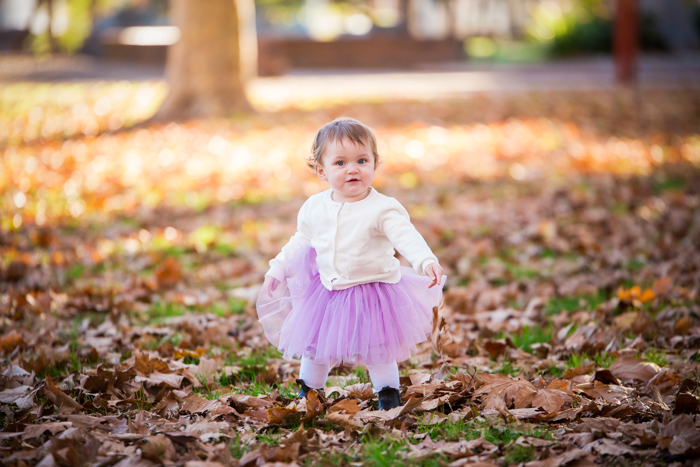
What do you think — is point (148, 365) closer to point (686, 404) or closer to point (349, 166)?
point (349, 166)

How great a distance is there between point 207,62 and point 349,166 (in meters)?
11.1

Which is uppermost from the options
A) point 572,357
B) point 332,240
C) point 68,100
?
point 68,100

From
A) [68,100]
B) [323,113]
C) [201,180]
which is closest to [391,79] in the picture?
[323,113]

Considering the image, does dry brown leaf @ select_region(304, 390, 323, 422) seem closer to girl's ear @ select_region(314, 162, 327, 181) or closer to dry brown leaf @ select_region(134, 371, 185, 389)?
dry brown leaf @ select_region(134, 371, 185, 389)

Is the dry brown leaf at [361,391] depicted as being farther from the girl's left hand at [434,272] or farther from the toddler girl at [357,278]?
the girl's left hand at [434,272]

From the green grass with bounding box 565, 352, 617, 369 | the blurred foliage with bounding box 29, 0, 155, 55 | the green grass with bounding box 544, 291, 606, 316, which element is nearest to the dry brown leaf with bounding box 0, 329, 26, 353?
the green grass with bounding box 565, 352, 617, 369

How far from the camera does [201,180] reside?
855 centimetres

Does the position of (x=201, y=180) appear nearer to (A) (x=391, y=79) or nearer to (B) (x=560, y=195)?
(B) (x=560, y=195)

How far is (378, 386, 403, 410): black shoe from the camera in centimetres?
286

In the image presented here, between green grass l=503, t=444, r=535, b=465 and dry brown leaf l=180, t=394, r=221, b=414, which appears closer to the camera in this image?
green grass l=503, t=444, r=535, b=465

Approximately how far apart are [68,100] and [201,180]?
8866 mm

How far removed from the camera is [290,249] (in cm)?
304

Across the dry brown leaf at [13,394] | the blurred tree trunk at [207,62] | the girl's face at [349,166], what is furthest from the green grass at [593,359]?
the blurred tree trunk at [207,62]

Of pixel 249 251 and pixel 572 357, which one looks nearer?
pixel 572 357
